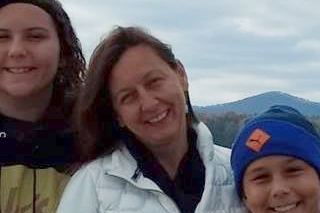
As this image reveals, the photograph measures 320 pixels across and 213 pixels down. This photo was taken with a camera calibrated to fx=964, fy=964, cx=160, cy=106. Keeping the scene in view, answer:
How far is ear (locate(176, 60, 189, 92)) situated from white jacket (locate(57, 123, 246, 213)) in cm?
43

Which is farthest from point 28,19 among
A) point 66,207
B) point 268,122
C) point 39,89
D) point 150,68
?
point 268,122

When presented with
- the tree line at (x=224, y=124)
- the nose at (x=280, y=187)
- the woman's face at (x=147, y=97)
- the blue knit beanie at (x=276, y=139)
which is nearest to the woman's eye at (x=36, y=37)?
the woman's face at (x=147, y=97)

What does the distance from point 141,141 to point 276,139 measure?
70cm

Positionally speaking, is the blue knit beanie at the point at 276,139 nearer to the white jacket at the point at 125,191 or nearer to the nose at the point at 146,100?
the white jacket at the point at 125,191

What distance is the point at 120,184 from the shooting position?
4.80 metres

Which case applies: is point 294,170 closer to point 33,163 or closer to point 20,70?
point 33,163

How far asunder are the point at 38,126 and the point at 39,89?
0.20 meters

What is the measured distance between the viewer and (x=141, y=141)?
4914 mm

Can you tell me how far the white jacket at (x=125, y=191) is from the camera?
472 cm

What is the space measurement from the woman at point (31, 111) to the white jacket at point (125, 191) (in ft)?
0.89

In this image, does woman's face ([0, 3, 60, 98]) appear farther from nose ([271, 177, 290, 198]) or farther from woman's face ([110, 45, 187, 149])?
nose ([271, 177, 290, 198])

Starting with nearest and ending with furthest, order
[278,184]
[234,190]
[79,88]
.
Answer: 1. [278,184]
2. [234,190]
3. [79,88]

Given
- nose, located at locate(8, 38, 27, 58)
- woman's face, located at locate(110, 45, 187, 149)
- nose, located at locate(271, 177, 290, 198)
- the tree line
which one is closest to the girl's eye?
woman's face, located at locate(110, 45, 187, 149)

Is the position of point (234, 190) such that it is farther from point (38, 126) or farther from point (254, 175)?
point (38, 126)
